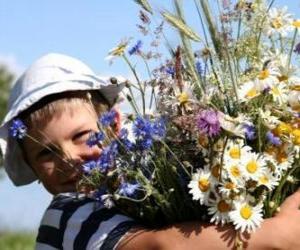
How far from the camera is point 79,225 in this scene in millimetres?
2316

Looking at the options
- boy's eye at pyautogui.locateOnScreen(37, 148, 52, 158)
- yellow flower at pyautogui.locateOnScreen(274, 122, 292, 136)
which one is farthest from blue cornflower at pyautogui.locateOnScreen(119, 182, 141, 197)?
boy's eye at pyautogui.locateOnScreen(37, 148, 52, 158)

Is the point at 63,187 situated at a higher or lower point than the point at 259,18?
lower

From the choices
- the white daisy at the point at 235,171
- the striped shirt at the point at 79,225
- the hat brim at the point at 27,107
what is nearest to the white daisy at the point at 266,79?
the white daisy at the point at 235,171

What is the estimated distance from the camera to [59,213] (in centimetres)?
244

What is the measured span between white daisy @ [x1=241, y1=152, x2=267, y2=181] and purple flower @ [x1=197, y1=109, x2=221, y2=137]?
0.12 m

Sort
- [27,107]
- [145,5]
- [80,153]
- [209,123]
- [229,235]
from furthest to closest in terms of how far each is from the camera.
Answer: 1. [27,107]
2. [80,153]
3. [145,5]
4. [229,235]
5. [209,123]

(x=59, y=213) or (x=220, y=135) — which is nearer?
(x=220, y=135)

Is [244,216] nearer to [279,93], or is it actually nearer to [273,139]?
[273,139]

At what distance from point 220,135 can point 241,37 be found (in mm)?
342

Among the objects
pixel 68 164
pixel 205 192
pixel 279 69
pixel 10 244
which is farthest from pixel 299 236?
pixel 10 244

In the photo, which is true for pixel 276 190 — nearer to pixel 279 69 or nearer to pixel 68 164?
pixel 279 69

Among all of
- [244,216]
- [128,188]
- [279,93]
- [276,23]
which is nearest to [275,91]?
[279,93]

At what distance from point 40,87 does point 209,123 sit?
1.10m

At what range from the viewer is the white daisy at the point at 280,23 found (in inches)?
86.1
